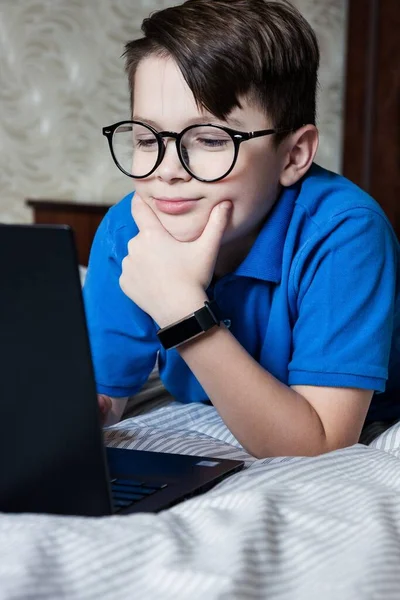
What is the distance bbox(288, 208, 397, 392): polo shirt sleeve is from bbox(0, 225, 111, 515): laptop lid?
471 millimetres

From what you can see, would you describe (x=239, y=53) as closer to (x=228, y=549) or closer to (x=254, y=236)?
(x=254, y=236)

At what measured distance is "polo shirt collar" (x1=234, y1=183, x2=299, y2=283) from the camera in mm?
1240

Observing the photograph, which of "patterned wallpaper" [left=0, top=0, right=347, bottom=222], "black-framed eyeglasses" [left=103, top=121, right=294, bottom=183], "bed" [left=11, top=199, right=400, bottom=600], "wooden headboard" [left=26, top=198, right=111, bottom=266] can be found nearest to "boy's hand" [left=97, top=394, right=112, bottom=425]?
"black-framed eyeglasses" [left=103, top=121, right=294, bottom=183]

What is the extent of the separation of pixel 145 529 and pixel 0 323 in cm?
18

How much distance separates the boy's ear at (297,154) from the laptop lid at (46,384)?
2.13 ft

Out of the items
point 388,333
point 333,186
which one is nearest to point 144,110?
point 333,186

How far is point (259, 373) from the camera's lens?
1.09 m

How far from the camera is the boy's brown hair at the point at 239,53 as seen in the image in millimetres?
1165

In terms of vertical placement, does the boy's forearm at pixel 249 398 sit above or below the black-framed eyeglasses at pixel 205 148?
below

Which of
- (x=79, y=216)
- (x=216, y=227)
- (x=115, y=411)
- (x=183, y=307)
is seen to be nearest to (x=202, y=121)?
(x=216, y=227)

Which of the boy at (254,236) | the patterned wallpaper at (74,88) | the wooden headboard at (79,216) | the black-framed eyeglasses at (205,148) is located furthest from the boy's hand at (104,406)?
the patterned wallpaper at (74,88)

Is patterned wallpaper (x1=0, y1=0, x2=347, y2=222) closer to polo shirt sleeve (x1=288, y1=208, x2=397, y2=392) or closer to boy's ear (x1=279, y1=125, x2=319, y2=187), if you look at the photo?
boy's ear (x1=279, y1=125, x2=319, y2=187)

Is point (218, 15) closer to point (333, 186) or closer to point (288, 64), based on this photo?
point (288, 64)

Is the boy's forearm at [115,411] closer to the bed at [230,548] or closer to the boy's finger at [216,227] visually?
the boy's finger at [216,227]
